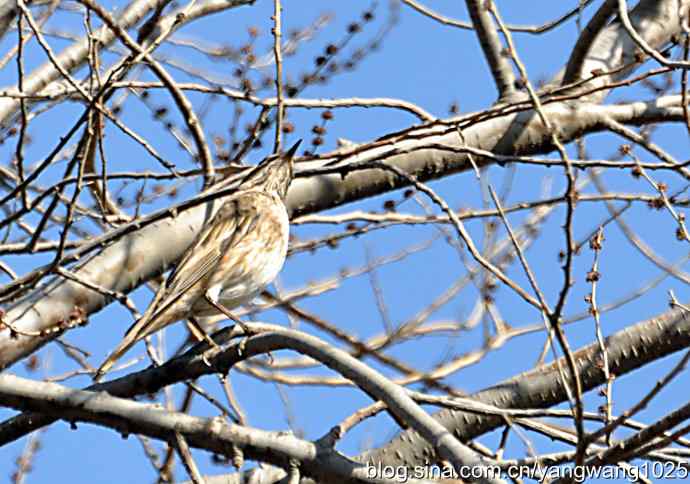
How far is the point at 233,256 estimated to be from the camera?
A: 558 cm

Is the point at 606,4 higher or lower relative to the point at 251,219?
higher

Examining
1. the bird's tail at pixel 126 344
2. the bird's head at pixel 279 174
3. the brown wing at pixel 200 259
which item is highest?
the bird's head at pixel 279 174

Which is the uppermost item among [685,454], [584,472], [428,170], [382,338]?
[382,338]

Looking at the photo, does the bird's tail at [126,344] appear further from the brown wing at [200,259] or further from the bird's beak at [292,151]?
the bird's beak at [292,151]

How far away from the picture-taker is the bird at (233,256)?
5.16m

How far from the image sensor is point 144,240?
4.96 m

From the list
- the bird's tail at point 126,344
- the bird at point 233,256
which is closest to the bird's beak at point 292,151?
the bird at point 233,256

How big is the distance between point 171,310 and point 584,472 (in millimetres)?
2466

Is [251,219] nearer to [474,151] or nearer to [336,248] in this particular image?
[336,248]

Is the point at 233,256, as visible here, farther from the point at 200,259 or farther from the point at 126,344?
the point at 126,344

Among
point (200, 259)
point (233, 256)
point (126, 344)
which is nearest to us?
point (126, 344)

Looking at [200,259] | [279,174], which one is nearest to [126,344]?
[200,259]

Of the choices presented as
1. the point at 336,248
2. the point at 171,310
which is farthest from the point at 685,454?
the point at 336,248

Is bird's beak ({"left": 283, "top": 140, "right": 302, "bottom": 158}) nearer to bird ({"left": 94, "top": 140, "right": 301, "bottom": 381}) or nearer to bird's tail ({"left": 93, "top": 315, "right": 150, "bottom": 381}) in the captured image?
bird ({"left": 94, "top": 140, "right": 301, "bottom": 381})
